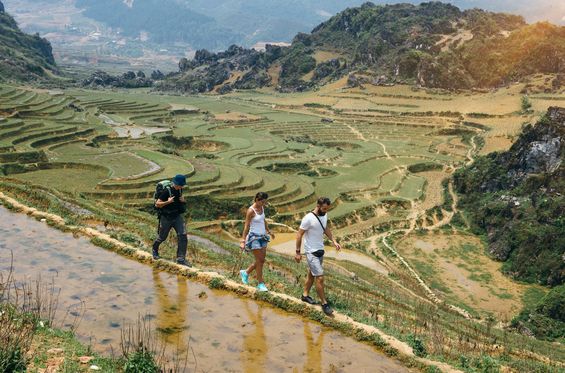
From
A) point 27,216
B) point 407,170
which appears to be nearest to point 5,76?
point 407,170

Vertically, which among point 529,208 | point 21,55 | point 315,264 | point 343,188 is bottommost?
point 343,188

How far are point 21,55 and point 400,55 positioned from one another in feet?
317

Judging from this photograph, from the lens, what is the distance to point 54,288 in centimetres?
1086

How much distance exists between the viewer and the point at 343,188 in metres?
44.8

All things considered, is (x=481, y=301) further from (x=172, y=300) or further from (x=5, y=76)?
(x=5, y=76)

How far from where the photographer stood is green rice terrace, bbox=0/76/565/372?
50.4ft

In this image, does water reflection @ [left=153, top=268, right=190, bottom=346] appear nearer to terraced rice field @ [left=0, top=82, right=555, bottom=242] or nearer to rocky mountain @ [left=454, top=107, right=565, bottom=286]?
terraced rice field @ [left=0, top=82, right=555, bottom=242]

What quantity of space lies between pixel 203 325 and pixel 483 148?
56.9 meters

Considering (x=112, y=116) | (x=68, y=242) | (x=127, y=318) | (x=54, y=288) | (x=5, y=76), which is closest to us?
(x=127, y=318)

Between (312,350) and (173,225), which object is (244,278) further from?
(312,350)

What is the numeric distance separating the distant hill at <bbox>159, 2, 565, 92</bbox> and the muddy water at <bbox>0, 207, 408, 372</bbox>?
92.4m

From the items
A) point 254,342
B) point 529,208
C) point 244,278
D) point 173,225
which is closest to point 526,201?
point 529,208

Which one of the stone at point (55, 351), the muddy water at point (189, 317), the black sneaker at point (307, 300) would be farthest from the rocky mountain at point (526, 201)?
the stone at point (55, 351)

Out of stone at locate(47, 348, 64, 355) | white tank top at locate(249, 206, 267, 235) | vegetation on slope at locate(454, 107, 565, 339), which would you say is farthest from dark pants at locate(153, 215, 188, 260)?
vegetation on slope at locate(454, 107, 565, 339)
